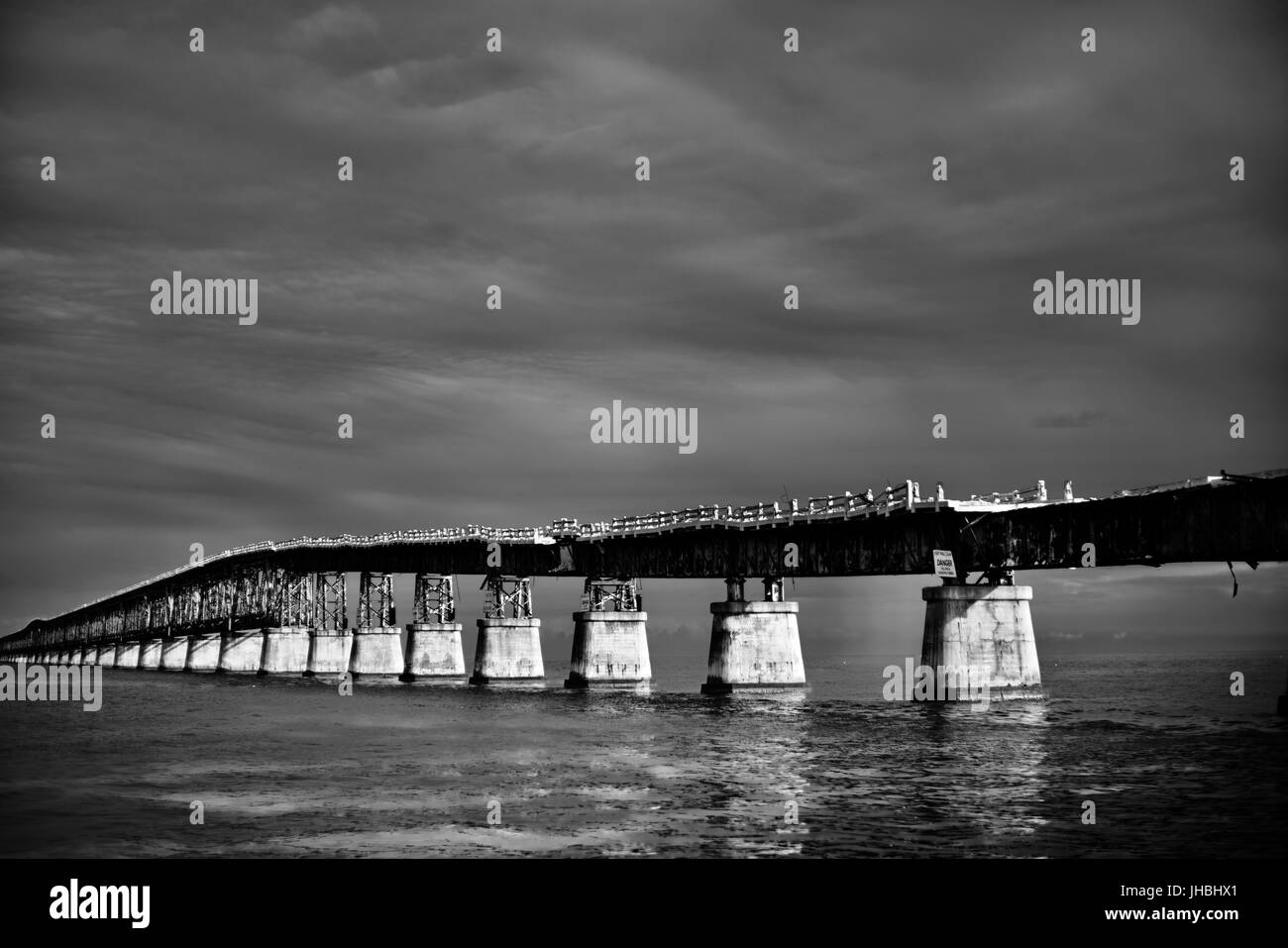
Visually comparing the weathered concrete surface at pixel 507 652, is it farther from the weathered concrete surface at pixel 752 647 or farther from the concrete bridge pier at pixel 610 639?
the weathered concrete surface at pixel 752 647

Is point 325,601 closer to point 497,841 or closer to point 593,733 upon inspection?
point 593,733

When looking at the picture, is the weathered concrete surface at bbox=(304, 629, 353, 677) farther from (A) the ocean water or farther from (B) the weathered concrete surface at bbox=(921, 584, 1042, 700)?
(B) the weathered concrete surface at bbox=(921, 584, 1042, 700)

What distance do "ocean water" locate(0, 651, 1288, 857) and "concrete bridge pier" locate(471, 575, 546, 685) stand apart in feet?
127

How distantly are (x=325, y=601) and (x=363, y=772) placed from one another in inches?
4778

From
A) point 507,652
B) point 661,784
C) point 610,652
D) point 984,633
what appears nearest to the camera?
point 661,784

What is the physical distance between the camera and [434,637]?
440 ft

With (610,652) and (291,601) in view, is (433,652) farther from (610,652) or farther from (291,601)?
(291,601)

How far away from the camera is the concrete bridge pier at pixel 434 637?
438 ft

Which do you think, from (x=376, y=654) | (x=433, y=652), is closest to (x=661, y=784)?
(x=433, y=652)

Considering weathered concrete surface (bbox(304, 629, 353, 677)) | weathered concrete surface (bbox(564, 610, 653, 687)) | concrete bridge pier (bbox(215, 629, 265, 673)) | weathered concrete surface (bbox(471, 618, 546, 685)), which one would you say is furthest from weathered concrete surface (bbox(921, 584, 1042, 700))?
concrete bridge pier (bbox(215, 629, 265, 673))

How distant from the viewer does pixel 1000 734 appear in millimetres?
59656

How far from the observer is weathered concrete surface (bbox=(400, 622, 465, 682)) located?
133 m

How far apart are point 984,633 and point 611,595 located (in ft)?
146

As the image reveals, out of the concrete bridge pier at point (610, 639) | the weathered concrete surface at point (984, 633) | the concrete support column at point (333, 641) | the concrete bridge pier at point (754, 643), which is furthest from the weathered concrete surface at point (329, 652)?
the weathered concrete surface at point (984, 633)
